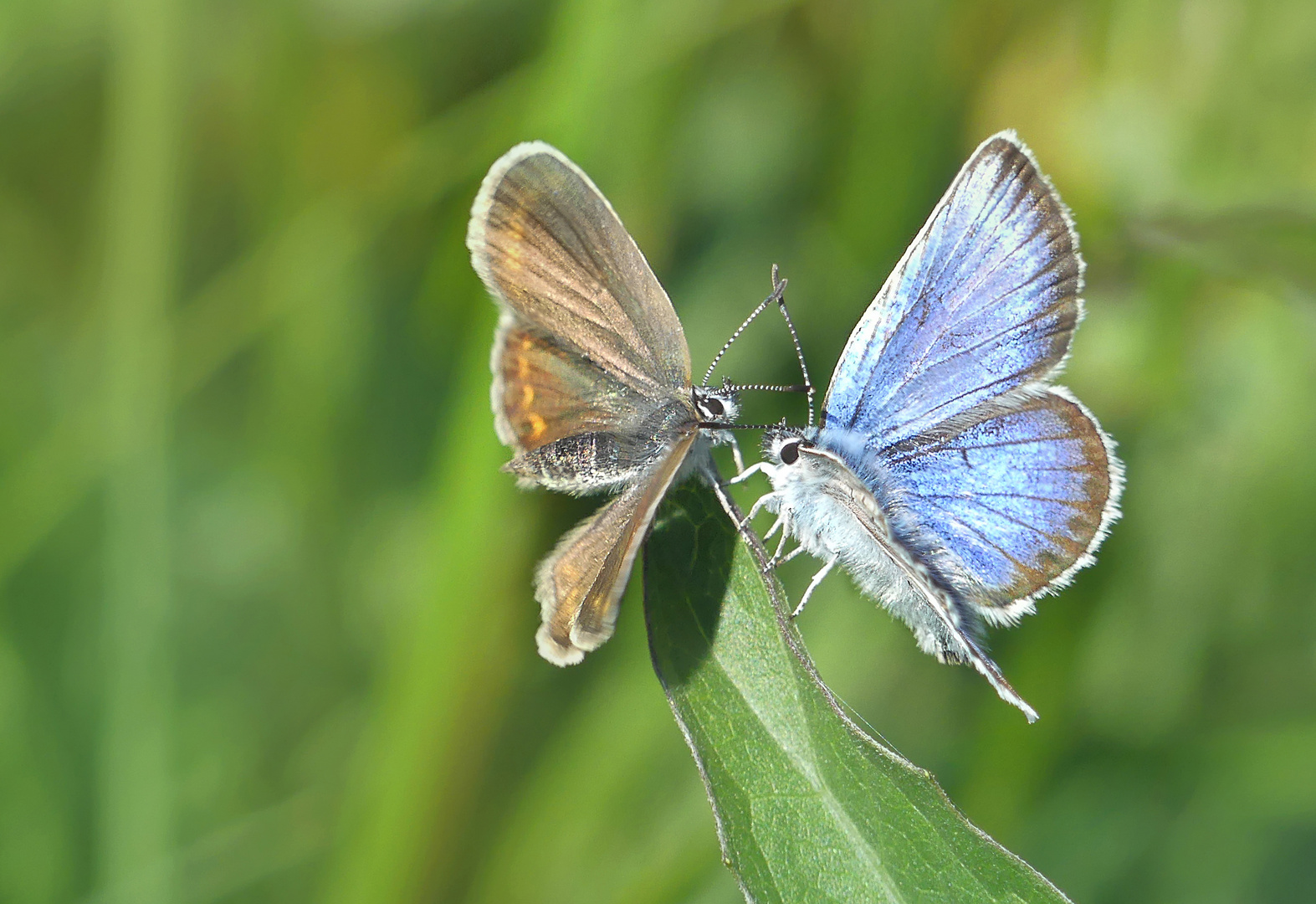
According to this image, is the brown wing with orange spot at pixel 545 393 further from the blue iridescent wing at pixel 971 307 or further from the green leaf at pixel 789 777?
the green leaf at pixel 789 777

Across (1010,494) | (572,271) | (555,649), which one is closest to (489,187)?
(572,271)

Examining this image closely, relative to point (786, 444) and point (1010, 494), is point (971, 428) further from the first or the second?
point (786, 444)

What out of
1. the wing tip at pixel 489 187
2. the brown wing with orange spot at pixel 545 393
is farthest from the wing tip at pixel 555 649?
the wing tip at pixel 489 187

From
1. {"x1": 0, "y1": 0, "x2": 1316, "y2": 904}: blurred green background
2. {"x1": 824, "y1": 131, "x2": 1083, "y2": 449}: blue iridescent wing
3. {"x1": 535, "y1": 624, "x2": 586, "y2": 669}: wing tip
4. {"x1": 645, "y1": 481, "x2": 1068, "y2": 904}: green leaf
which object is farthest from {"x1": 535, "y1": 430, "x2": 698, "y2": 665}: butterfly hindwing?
{"x1": 0, "y1": 0, "x2": 1316, "y2": 904}: blurred green background

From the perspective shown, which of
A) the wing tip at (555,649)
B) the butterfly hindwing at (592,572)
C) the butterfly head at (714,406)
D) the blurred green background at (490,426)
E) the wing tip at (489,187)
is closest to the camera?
the butterfly hindwing at (592,572)

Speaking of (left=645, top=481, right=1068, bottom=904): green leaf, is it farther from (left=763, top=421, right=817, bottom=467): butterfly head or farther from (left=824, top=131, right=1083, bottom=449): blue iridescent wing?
(left=824, top=131, right=1083, bottom=449): blue iridescent wing

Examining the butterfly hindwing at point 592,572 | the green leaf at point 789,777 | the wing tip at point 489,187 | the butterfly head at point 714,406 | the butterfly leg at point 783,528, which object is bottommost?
the green leaf at point 789,777
